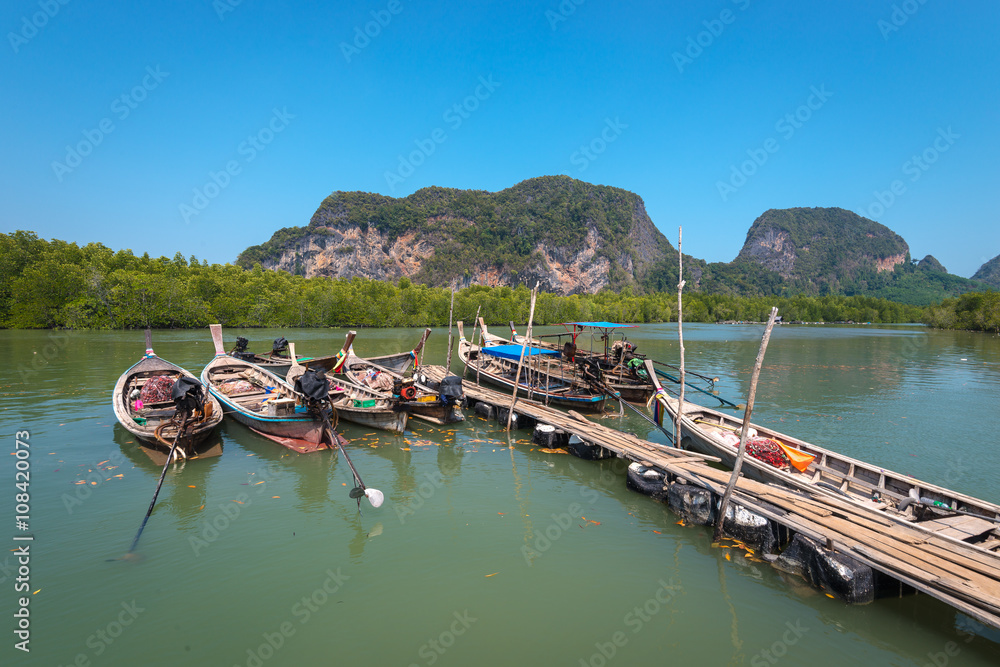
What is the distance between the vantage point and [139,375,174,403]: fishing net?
38.3 feet

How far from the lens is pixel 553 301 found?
92250 mm

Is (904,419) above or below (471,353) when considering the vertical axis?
below

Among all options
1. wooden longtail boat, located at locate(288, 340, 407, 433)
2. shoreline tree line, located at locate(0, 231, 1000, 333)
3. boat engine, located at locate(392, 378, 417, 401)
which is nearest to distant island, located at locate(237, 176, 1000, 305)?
shoreline tree line, located at locate(0, 231, 1000, 333)

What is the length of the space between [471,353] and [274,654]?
1897 cm

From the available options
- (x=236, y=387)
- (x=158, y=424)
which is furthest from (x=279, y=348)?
(x=158, y=424)

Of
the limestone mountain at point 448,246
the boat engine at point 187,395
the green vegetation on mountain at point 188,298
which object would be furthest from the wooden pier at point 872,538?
the limestone mountain at point 448,246

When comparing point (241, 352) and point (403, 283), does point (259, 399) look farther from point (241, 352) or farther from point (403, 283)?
point (403, 283)

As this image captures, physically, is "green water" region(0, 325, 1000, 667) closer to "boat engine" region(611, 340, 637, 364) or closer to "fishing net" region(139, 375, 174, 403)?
"fishing net" region(139, 375, 174, 403)

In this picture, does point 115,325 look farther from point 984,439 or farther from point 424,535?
point 984,439

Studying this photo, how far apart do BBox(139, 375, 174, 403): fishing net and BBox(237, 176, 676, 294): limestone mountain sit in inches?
A: 5946

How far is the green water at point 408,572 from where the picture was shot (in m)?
4.82

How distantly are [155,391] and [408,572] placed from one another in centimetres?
1003

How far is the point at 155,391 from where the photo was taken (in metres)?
11.9

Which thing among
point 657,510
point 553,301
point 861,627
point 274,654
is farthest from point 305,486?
point 553,301
